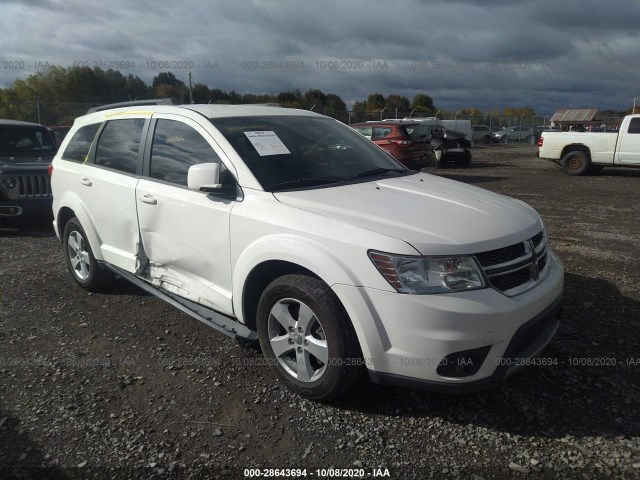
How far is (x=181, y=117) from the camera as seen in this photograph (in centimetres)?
387

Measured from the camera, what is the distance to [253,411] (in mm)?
3033

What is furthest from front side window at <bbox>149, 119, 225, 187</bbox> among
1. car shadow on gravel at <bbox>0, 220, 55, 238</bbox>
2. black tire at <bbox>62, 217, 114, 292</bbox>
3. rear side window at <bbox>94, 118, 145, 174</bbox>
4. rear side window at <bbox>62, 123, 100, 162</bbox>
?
car shadow on gravel at <bbox>0, 220, 55, 238</bbox>

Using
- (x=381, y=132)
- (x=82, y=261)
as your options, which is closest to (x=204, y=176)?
(x=82, y=261)

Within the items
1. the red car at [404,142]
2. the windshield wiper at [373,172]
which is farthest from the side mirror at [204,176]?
the red car at [404,142]

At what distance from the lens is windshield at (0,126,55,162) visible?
861 cm

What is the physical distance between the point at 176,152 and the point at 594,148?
48.2 ft

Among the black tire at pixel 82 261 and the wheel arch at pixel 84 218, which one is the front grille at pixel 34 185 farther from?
the wheel arch at pixel 84 218

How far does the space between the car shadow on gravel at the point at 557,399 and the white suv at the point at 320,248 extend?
1.11 ft

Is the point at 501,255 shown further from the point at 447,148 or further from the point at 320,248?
the point at 447,148

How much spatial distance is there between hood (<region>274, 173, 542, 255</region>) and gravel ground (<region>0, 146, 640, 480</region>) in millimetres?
1034

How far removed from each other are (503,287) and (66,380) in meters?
2.89

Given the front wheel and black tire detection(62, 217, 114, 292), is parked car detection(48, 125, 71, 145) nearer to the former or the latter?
black tire detection(62, 217, 114, 292)

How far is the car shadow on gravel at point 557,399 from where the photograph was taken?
2.84 metres

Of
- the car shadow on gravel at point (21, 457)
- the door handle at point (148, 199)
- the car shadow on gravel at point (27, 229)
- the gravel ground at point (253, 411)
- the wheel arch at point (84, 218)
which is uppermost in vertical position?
the door handle at point (148, 199)
